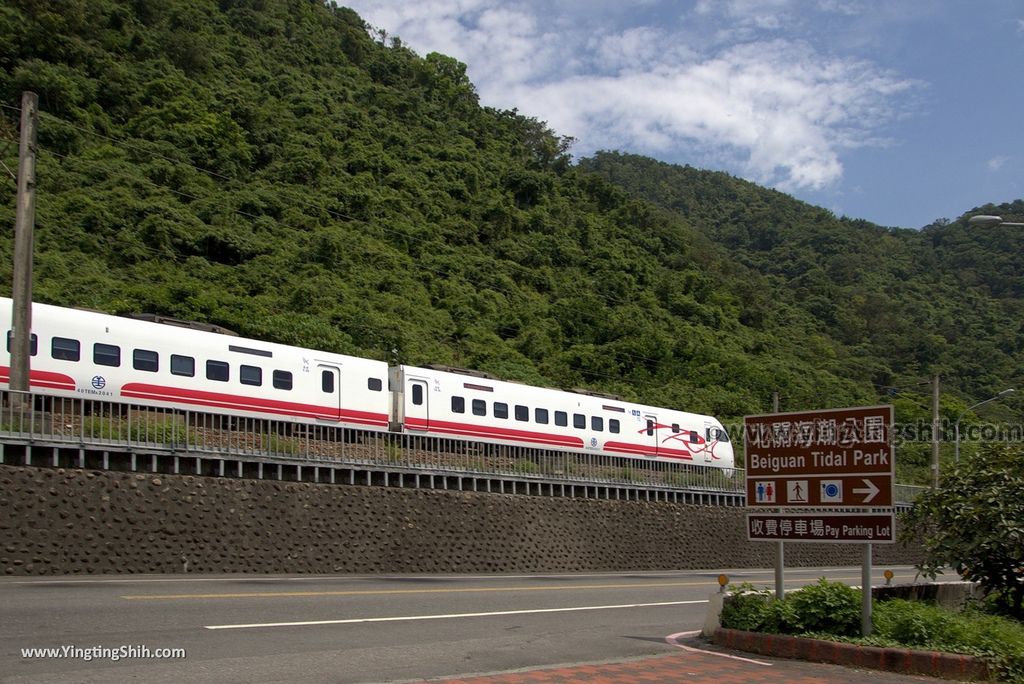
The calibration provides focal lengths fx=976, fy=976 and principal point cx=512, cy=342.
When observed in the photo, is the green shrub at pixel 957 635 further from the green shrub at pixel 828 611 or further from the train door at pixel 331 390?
the train door at pixel 331 390

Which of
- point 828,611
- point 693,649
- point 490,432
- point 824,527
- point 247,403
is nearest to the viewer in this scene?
point 828,611

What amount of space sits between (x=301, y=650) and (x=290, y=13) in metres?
89.8

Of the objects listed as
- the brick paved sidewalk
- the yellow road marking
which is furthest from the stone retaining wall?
the brick paved sidewalk

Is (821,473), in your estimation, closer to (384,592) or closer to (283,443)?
(384,592)

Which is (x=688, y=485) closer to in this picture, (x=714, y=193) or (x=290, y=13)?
(x=290, y=13)

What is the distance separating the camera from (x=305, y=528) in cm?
2138

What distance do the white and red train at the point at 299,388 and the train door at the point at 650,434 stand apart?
0.12 feet

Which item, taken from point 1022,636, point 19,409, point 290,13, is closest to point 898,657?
point 1022,636

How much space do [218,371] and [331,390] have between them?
3.23 m

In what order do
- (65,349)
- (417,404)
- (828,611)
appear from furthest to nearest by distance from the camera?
(417,404), (65,349), (828,611)

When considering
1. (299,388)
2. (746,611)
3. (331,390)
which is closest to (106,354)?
(299,388)

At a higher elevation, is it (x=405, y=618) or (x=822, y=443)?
(x=822, y=443)

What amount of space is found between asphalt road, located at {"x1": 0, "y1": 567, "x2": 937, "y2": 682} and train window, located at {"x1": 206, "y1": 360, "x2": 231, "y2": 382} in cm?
563

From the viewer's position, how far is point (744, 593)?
12602mm
